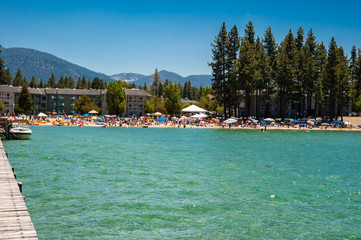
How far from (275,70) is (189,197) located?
68179 mm

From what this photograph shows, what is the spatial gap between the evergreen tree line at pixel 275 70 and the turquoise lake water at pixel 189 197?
4757cm

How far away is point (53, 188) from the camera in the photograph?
18.2 metres

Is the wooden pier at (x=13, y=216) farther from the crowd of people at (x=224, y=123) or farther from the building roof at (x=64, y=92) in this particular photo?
the building roof at (x=64, y=92)

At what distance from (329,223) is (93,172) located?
15.6 meters

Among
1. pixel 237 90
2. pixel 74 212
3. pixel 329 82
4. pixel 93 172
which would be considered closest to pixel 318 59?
pixel 329 82

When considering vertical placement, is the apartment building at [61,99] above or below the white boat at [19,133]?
above

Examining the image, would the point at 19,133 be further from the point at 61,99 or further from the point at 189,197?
the point at 61,99

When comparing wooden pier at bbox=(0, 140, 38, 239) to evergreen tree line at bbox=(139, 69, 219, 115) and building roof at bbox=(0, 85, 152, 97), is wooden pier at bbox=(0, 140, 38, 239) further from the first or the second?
building roof at bbox=(0, 85, 152, 97)

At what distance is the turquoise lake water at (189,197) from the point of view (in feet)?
41.7

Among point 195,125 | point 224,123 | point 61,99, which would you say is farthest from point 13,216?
point 61,99

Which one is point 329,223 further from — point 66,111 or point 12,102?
point 66,111

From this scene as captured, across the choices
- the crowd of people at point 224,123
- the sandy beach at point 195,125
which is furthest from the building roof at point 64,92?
the sandy beach at point 195,125

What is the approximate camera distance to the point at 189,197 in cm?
1706

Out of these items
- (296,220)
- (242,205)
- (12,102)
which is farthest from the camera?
(12,102)
